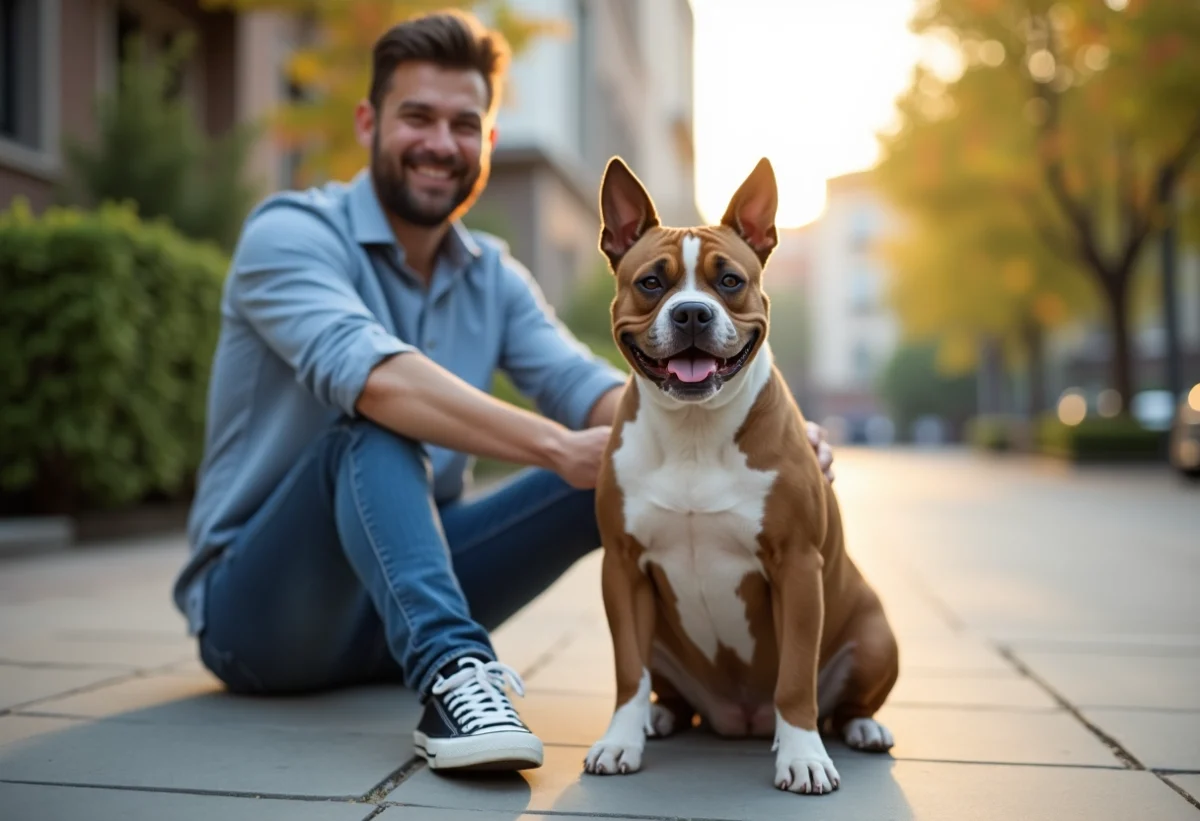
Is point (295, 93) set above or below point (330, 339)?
above

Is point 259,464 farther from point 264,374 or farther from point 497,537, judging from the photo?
point 497,537

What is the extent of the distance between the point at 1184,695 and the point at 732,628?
5.34 feet

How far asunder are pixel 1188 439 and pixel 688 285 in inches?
516

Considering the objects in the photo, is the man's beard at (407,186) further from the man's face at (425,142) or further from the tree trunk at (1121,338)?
the tree trunk at (1121,338)

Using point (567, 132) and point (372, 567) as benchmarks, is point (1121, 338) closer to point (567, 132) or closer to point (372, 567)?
point (567, 132)

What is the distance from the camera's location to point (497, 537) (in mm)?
A: 3061

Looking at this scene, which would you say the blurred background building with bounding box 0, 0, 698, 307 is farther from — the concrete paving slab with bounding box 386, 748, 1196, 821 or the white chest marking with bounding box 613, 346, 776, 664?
the concrete paving slab with bounding box 386, 748, 1196, 821

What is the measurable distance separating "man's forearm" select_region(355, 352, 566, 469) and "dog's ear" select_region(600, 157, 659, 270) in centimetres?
45

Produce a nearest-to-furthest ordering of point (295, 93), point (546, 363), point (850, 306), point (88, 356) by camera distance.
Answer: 1. point (546, 363)
2. point (88, 356)
3. point (295, 93)
4. point (850, 306)

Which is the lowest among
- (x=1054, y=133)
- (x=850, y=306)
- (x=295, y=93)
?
(x=1054, y=133)

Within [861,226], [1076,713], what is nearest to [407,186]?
[1076,713]

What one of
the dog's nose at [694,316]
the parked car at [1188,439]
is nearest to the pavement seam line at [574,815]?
the dog's nose at [694,316]

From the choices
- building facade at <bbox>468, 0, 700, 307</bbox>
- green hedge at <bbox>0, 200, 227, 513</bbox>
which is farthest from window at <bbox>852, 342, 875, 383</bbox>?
green hedge at <bbox>0, 200, 227, 513</bbox>

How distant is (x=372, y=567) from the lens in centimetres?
254
